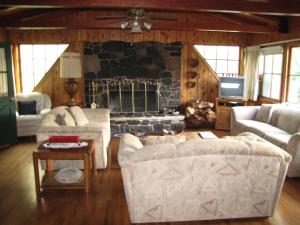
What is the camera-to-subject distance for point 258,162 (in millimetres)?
2514

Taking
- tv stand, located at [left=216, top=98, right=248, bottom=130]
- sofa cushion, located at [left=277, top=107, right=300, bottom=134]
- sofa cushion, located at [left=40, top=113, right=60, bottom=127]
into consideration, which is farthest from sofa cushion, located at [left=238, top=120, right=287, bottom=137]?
sofa cushion, located at [left=40, top=113, right=60, bottom=127]

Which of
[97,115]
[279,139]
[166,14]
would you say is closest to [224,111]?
[279,139]

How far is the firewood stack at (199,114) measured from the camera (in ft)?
21.7

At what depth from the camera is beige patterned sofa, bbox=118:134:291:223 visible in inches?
97.0

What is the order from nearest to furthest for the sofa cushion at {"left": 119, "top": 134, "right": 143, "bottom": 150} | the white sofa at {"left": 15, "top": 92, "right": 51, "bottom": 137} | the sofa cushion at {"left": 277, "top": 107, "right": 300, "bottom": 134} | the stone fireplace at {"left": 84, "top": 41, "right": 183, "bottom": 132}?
the sofa cushion at {"left": 119, "top": 134, "right": 143, "bottom": 150}
the sofa cushion at {"left": 277, "top": 107, "right": 300, "bottom": 134}
the white sofa at {"left": 15, "top": 92, "right": 51, "bottom": 137}
the stone fireplace at {"left": 84, "top": 41, "right": 183, "bottom": 132}

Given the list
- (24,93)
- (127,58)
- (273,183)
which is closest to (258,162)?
(273,183)

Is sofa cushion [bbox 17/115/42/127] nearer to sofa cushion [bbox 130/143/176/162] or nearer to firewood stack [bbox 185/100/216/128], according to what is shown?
firewood stack [bbox 185/100/216/128]

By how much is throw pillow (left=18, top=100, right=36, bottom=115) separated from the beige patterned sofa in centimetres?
406

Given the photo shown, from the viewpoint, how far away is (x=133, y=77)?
6648 millimetres

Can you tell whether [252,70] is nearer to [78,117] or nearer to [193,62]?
[193,62]

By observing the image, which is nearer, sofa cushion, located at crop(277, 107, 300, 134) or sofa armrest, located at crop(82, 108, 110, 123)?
sofa cushion, located at crop(277, 107, 300, 134)

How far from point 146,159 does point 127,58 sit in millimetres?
4472

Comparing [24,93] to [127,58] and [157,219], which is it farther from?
[157,219]

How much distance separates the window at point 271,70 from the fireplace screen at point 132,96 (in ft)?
8.27
